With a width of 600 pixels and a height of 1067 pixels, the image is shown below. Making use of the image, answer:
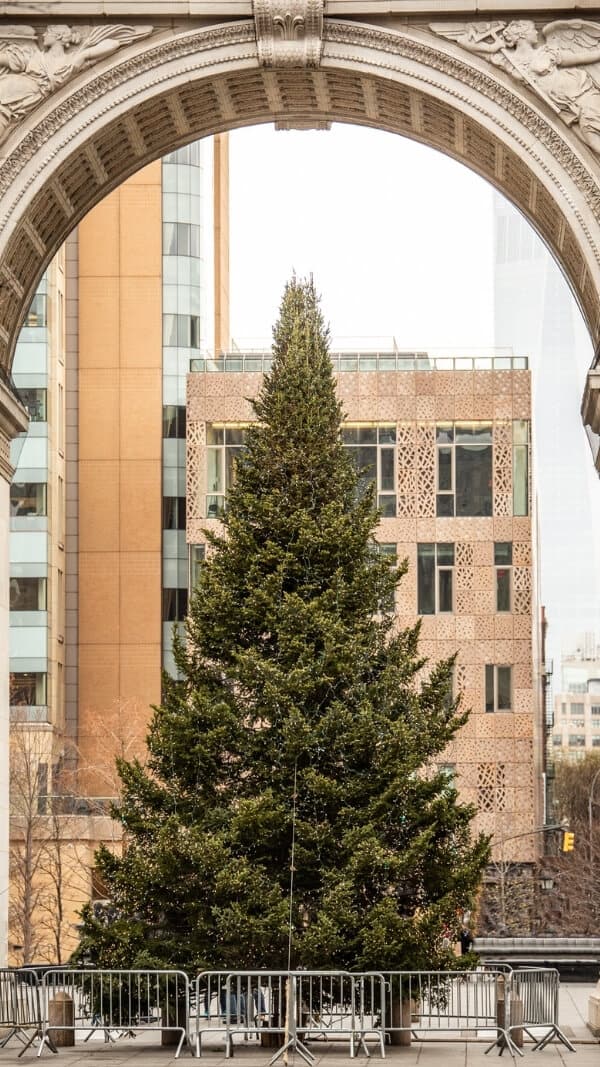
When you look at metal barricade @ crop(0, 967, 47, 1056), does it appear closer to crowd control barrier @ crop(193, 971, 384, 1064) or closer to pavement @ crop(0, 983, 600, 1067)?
pavement @ crop(0, 983, 600, 1067)

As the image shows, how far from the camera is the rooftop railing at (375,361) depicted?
2354 inches

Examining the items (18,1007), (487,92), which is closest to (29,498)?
(18,1007)

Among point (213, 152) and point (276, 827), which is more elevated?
point (213, 152)

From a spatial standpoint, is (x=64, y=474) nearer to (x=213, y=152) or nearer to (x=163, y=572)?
(x=163, y=572)

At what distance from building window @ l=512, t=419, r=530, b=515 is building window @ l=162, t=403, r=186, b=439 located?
13.5 metres

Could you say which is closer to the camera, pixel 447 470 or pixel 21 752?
pixel 21 752

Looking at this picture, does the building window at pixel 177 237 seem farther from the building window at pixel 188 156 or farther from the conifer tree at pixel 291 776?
the conifer tree at pixel 291 776

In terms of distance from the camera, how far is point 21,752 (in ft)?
167

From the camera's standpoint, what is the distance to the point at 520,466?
58.8 metres

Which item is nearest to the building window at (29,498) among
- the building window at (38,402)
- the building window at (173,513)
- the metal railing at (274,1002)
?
the building window at (38,402)

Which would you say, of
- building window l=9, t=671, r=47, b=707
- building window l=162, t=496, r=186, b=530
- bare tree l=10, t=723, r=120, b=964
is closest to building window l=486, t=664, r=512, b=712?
bare tree l=10, t=723, r=120, b=964

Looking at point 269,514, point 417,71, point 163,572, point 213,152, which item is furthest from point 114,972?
point 213,152

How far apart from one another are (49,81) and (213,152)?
53.9 m

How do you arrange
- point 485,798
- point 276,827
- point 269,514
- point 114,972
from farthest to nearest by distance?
point 485,798, point 269,514, point 276,827, point 114,972
